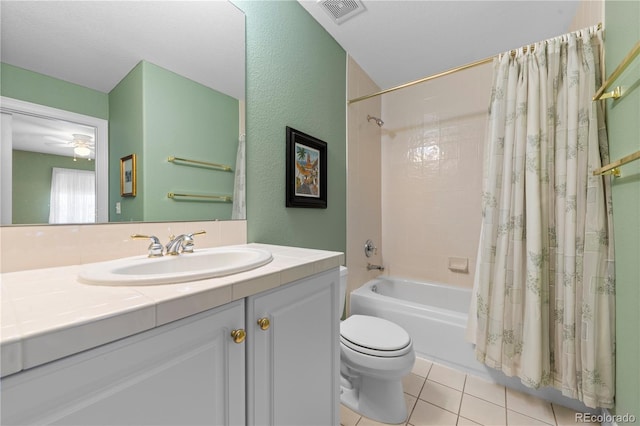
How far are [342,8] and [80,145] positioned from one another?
5.22ft

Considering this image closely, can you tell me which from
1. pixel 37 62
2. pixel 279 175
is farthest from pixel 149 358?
pixel 279 175

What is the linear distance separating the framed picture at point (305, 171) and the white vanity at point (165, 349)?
27.8 inches

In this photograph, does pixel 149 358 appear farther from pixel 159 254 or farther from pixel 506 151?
pixel 506 151

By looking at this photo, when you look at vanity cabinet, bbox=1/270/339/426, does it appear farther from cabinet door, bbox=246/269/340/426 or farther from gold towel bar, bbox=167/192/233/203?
gold towel bar, bbox=167/192/233/203

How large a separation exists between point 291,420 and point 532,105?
6.00 feet

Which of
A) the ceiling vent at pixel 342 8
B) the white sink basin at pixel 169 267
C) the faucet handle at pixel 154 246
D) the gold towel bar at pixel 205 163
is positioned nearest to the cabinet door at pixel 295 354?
the white sink basin at pixel 169 267

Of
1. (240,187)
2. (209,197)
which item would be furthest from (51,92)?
(240,187)

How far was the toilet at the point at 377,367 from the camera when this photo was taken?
1.26 metres

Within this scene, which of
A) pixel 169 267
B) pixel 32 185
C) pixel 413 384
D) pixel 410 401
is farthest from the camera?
pixel 413 384

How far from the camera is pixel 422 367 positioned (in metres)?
1.74

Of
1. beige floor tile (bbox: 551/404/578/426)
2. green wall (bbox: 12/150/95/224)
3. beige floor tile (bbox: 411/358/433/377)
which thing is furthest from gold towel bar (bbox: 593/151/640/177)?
green wall (bbox: 12/150/95/224)

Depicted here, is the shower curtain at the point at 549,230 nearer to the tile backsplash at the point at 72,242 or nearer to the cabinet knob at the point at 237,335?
the cabinet knob at the point at 237,335

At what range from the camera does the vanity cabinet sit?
380mm

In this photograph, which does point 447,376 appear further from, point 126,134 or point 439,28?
point 439,28
